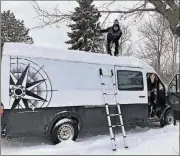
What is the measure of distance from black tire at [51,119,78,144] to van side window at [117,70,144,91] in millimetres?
1845

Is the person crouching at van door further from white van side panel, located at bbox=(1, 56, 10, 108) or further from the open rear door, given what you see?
white van side panel, located at bbox=(1, 56, 10, 108)

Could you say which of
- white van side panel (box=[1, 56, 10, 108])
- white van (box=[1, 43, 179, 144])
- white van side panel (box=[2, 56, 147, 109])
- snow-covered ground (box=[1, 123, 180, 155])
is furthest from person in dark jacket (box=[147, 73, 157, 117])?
white van side panel (box=[1, 56, 10, 108])

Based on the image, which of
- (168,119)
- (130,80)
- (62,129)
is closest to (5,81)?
(62,129)

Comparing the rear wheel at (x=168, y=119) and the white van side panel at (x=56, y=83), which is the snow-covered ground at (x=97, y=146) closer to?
the rear wheel at (x=168, y=119)

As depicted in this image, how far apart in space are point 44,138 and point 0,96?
224 cm

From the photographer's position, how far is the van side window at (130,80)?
987 cm

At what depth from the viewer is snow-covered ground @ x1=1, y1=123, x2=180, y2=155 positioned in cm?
698

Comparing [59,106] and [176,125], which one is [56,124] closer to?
[59,106]

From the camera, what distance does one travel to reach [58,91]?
8.73 metres

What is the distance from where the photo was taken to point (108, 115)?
8.78m

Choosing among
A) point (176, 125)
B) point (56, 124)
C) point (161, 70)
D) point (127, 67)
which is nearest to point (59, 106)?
point (56, 124)

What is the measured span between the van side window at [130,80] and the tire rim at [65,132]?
194 centimetres

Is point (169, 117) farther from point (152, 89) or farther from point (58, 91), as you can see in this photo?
point (58, 91)

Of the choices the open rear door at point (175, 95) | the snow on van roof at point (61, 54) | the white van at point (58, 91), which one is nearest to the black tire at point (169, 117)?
the open rear door at point (175, 95)
